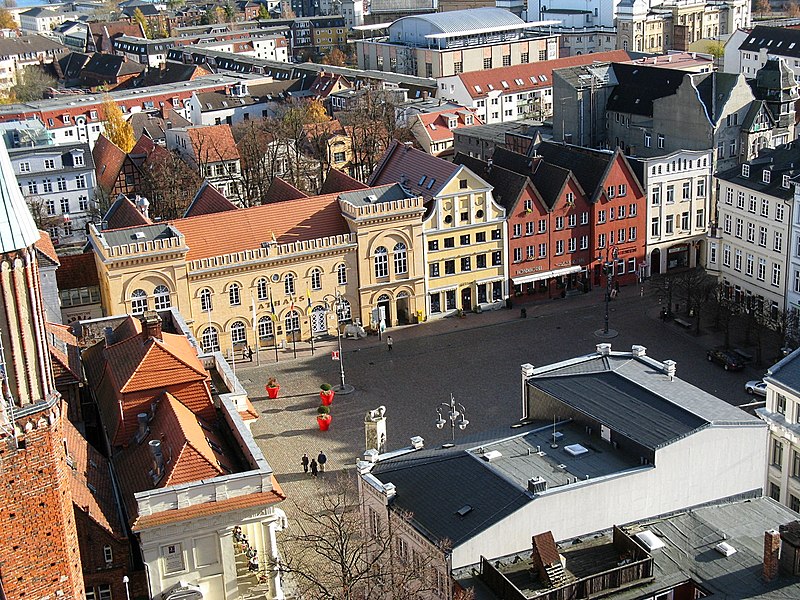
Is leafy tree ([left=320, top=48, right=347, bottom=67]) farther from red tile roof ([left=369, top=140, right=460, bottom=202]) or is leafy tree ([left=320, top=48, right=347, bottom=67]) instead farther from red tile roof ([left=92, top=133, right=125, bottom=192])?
red tile roof ([left=369, top=140, right=460, bottom=202])

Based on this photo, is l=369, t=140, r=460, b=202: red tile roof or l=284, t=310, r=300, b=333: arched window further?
l=369, t=140, r=460, b=202: red tile roof

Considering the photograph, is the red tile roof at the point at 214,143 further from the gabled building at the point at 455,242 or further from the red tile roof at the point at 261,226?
the red tile roof at the point at 261,226

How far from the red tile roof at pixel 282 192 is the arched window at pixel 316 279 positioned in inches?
270

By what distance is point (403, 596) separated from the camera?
36312 mm

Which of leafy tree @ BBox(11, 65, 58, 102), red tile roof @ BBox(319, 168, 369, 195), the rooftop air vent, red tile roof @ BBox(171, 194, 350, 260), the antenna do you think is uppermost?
the antenna

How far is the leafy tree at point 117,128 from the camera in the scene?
118 meters

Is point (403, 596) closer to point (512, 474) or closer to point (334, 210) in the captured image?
point (512, 474)

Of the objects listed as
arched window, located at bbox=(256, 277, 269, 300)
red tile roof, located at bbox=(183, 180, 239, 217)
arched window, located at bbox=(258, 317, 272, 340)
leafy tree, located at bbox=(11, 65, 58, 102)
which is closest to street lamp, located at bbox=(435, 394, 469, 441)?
arched window, located at bbox=(258, 317, 272, 340)

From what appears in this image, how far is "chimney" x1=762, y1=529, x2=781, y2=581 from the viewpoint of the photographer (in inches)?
1356

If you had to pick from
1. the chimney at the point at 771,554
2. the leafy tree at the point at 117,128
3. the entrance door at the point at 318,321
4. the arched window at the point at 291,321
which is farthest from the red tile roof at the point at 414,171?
the chimney at the point at 771,554

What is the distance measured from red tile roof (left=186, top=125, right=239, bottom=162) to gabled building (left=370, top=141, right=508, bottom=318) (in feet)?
103

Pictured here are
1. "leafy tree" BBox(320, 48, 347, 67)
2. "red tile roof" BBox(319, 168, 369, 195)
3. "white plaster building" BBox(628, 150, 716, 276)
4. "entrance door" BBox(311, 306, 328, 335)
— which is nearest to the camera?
"entrance door" BBox(311, 306, 328, 335)

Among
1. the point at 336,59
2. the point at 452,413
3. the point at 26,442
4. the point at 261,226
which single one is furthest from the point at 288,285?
the point at 336,59

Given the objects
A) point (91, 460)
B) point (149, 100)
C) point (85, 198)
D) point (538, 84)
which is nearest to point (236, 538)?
point (91, 460)
